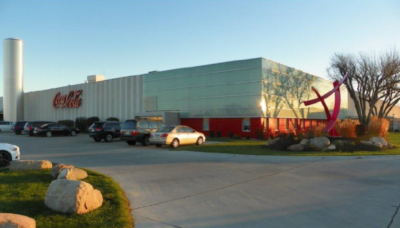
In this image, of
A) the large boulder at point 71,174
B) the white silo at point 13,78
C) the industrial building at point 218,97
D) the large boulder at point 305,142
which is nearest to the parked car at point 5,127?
the industrial building at point 218,97

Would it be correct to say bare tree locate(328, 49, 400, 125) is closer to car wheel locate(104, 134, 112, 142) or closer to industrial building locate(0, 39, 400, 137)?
industrial building locate(0, 39, 400, 137)

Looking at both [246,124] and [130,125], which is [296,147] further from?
[246,124]

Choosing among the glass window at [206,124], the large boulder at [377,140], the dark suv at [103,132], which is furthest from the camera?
the glass window at [206,124]

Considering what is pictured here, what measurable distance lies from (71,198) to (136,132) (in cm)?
1614

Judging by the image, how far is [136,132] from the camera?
72.5 ft

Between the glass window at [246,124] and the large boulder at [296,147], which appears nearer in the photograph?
the large boulder at [296,147]

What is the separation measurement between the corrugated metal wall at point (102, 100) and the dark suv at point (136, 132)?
55.1 feet

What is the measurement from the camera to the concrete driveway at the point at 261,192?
19.8 ft

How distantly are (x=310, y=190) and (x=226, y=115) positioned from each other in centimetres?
2328

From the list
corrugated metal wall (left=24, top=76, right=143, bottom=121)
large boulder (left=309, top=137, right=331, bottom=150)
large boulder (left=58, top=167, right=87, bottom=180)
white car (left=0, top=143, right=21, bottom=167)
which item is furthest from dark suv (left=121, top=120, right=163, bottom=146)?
corrugated metal wall (left=24, top=76, right=143, bottom=121)

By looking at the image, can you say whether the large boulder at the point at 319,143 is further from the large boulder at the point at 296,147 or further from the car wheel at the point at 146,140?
the car wheel at the point at 146,140

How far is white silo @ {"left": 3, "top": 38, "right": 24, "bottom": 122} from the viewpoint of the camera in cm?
5953

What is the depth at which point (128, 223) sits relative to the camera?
18.6 feet

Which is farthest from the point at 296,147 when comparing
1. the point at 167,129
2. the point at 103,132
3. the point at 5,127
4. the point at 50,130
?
the point at 5,127
